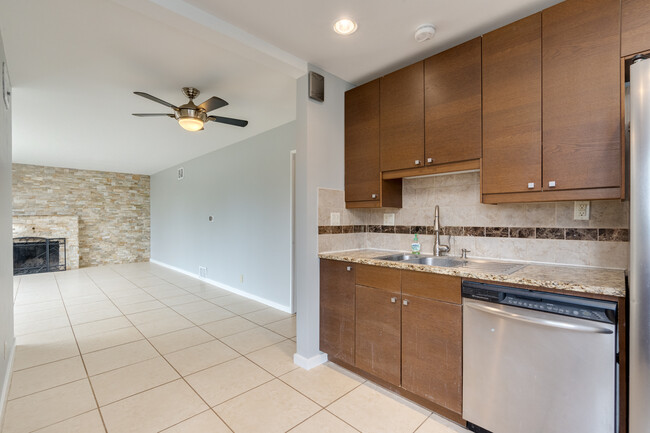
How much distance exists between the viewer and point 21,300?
4414 millimetres

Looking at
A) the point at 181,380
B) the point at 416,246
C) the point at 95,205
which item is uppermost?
the point at 95,205

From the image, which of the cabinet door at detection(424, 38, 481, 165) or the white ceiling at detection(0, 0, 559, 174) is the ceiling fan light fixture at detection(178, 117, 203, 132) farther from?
the cabinet door at detection(424, 38, 481, 165)

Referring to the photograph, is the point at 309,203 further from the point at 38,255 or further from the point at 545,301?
the point at 38,255

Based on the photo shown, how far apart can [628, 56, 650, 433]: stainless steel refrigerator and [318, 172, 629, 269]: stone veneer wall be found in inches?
26.9

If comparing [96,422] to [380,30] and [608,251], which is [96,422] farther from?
[608,251]

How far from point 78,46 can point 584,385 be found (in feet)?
11.9

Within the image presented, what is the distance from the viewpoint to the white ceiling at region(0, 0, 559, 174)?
1.72 metres

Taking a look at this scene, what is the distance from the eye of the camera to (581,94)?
4.95 ft

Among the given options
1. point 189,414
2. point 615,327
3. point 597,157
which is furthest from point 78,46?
point 615,327

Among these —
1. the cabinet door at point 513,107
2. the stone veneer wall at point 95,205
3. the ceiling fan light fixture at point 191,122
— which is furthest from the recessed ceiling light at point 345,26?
the stone veneer wall at point 95,205

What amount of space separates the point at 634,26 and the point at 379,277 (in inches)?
72.7

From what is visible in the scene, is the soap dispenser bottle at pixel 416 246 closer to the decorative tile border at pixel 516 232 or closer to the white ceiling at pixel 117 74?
the decorative tile border at pixel 516 232

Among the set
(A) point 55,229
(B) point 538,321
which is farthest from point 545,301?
(A) point 55,229

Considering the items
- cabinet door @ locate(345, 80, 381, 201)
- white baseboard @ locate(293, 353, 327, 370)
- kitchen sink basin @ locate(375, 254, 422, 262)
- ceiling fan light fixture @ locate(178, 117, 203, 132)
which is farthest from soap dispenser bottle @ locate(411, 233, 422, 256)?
ceiling fan light fixture @ locate(178, 117, 203, 132)
